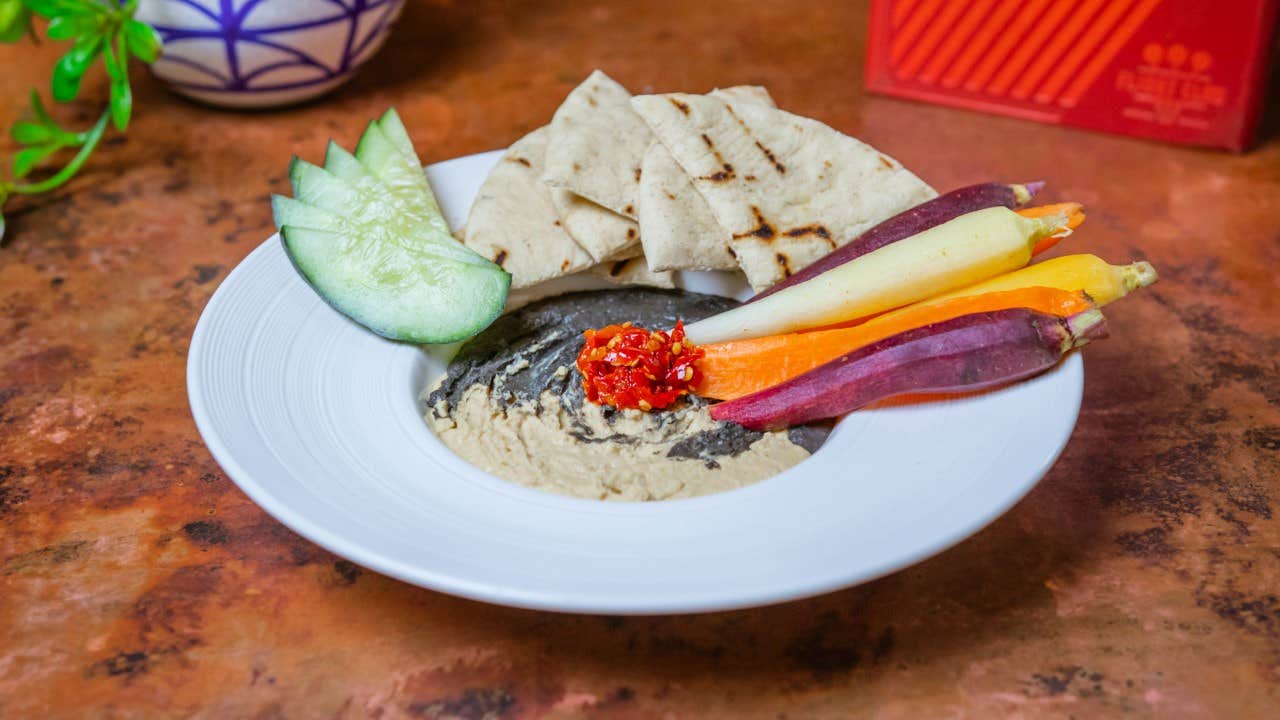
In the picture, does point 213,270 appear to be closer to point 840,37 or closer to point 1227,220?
point 840,37

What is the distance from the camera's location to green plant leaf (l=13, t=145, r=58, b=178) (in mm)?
2512

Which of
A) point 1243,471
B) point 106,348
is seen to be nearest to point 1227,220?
point 1243,471

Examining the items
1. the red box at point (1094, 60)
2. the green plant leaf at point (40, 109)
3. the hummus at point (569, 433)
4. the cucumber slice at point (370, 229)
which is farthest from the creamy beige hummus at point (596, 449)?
the red box at point (1094, 60)

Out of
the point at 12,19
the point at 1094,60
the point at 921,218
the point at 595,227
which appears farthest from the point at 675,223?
the point at 12,19

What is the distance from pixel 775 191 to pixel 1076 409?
70 centimetres

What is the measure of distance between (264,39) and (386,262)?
978mm

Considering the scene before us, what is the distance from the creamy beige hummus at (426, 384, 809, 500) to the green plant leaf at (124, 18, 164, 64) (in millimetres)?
1170

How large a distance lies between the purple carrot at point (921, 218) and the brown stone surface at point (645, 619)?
358 mm

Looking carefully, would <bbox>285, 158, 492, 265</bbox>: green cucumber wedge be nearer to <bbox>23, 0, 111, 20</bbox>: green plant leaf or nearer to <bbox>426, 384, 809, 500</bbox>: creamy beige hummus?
<bbox>426, 384, 809, 500</bbox>: creamy beige hummus

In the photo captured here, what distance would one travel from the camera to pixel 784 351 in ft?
5.97

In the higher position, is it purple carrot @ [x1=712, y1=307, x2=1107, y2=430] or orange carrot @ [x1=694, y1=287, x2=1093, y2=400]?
purple carrot @ [x1=712, y1=307, x2=1107, y2=430]

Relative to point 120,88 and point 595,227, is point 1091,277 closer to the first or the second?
point 595,227

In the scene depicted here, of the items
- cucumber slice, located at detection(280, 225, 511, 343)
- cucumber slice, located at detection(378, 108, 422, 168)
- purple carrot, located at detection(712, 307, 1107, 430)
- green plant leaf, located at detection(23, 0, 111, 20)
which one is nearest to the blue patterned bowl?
green plant leaf, located at detection(23, 0, 111, 20)

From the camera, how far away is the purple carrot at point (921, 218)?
1.94 metres
